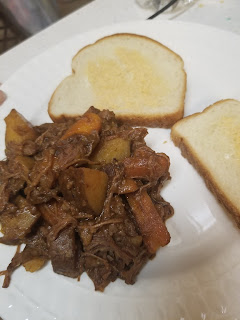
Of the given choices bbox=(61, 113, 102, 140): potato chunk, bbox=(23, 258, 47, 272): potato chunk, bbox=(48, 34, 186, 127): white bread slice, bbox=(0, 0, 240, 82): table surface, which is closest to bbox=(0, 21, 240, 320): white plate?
bbox=(23, 258, 47, 272): potato chunk

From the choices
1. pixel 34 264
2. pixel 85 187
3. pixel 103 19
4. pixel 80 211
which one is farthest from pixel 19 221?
pixel 103 19

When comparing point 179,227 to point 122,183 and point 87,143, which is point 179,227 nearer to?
point 122,183

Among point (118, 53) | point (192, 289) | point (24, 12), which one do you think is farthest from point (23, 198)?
point (24, 12)

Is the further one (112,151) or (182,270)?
(112,151)

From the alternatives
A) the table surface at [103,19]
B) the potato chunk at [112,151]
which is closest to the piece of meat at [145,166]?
the potato chunk at [112,151]

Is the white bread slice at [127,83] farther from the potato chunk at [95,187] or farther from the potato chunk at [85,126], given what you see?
the potato chunk at [95,187]

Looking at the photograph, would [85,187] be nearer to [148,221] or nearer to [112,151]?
[112,151]
